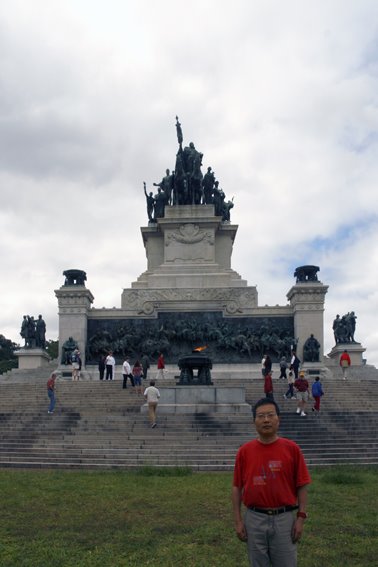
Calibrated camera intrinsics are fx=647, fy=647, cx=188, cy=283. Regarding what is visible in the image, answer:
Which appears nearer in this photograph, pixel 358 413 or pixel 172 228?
pixel 358 413

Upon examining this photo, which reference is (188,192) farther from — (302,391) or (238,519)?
(238,519)

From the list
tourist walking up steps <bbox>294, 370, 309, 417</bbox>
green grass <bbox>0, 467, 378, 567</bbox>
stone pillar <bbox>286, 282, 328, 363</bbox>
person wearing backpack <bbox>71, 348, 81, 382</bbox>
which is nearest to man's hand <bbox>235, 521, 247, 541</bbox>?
green grass <bbox>0, 467, 378, 567</bbox>

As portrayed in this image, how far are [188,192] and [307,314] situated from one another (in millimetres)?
12006

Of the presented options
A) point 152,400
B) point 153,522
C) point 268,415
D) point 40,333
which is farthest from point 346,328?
point 268,415

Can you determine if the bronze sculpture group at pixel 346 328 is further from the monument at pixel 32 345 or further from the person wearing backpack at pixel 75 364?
the monument at pixel 32 345

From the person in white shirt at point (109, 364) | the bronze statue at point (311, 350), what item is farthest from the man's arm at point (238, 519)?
the bronze statue at point (311, 350)

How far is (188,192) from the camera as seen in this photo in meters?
39.5

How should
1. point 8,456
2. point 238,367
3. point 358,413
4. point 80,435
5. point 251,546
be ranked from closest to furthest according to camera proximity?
point 251,546
point 8,456
point 80,435
point 358,413
point 238,367

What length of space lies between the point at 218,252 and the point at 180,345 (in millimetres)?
9001

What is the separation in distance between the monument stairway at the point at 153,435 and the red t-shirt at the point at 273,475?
8.94 metres

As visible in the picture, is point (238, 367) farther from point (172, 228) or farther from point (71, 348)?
point (172, 228)

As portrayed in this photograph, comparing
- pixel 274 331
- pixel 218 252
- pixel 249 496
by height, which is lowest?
pixel 249 496

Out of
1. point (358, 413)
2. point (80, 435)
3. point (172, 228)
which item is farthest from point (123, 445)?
point (172, 228)

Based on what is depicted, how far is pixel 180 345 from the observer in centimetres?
3088
